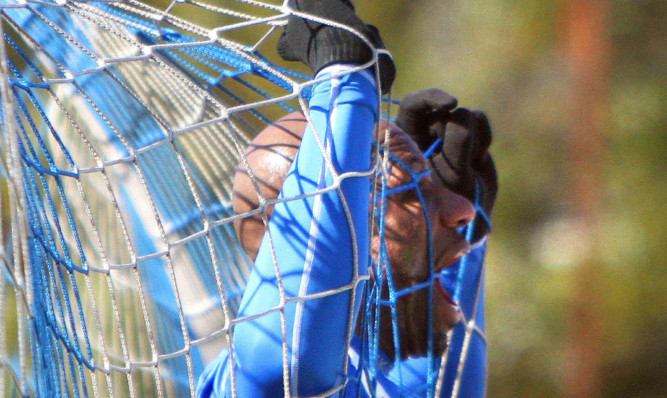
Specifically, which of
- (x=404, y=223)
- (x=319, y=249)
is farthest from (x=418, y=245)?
(x=319, y=249)

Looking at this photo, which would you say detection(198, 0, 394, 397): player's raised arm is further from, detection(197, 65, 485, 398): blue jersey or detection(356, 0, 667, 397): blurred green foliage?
detection(356, 0, 667, 397): blurred green foliage

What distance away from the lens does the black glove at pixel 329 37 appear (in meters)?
0.84

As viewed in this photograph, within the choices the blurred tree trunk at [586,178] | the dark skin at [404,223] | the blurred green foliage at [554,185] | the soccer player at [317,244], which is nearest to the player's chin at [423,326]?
the dark skin at [404,223]

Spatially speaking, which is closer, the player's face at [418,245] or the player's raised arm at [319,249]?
the player's raised arm at [319,249]

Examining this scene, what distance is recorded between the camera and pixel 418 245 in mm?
1016

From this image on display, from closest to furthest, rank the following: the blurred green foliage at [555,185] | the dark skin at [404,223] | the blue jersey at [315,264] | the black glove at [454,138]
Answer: the blue jersey at [315,264] < the dark skin at [404,223] < the black glove at [454,138] < the blurred green foliage at [555,185]

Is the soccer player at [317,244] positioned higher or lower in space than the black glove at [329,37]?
lower

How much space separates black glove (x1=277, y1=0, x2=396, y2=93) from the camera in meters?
0.84

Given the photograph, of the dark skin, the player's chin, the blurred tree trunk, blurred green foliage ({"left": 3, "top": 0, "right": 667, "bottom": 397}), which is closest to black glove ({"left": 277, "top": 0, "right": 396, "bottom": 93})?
the dark skin

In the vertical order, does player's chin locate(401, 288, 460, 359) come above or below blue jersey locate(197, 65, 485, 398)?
below

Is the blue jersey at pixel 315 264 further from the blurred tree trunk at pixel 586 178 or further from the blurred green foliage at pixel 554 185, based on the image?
the blurred tree trunk at pixel 586 178

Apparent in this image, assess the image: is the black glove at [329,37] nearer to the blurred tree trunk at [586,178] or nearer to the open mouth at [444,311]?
the open mouth at [444,311]

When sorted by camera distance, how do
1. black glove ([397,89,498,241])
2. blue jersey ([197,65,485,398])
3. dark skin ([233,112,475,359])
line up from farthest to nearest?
black glove ([397,89,498,241])
dark skin ([233,112,475,359])
blue jersey ([197,65,485,398])

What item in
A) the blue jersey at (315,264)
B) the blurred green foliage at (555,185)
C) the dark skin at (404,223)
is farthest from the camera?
the blurred green foliage at (555,185)
